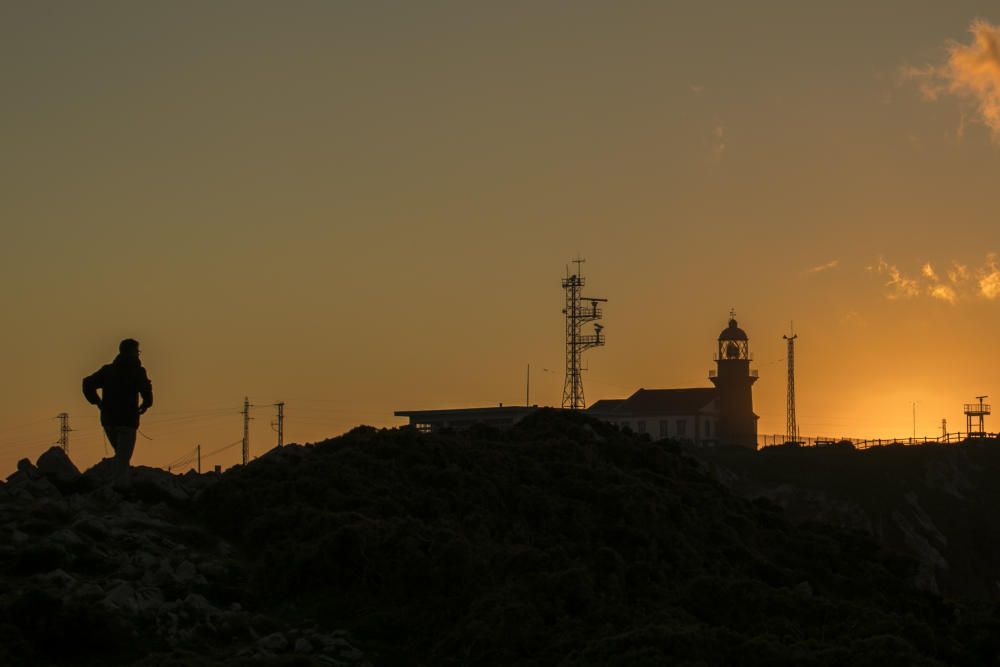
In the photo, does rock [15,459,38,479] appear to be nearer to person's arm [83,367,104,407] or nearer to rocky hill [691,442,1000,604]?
person's arm [83,367,104,407]

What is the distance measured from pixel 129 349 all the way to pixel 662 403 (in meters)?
84.6

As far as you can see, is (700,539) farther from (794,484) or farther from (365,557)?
(794,484)

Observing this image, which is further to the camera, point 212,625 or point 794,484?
point 794,484

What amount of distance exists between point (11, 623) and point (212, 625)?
120 inches

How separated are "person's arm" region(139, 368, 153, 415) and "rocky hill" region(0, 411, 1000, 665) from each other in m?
1.91

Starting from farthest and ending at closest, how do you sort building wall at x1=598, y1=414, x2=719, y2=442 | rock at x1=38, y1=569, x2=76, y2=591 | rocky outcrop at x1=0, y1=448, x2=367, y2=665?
building wall at x1=598, y1=414, x2=719, y2=442, rock at x1=38, y1=569, x2=76, y2=591, rocky outcrop at x1=0, y1=448, x2=367, y2=665

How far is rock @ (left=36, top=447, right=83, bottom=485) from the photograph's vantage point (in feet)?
99.2

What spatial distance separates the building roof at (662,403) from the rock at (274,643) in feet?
274

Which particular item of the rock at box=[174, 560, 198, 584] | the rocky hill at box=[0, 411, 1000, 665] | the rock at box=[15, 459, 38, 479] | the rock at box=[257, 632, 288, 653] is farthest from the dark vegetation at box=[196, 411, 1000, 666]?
the rock at box=[15, 459, 38, 479]

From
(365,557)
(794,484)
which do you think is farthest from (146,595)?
(794,484)

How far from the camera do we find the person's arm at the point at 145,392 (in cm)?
2839

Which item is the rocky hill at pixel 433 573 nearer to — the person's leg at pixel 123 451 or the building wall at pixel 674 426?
the person's leg at pixel 123 451

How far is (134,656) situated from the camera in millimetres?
21625

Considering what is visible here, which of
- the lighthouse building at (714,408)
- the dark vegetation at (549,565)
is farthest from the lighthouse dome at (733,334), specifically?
the dark vegetation at (549,565)
